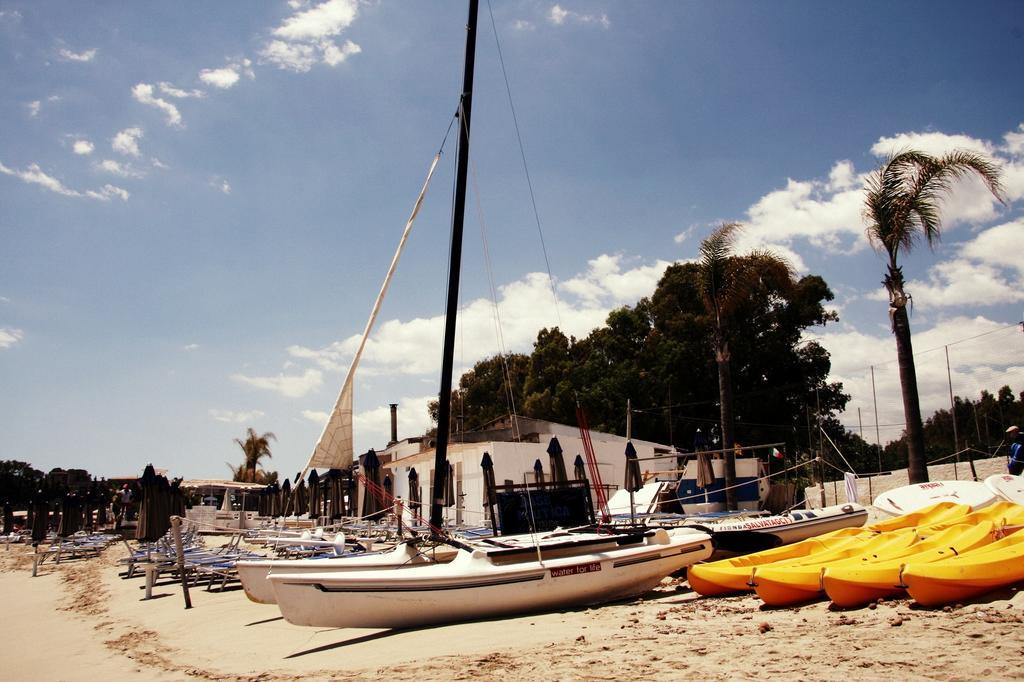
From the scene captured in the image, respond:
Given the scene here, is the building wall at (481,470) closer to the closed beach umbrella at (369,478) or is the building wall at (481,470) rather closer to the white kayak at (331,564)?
the closed beach umbrella at (369,478)

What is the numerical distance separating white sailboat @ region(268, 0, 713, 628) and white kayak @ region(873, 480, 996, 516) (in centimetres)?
530

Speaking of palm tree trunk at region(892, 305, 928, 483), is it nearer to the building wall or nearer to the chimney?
the building wall

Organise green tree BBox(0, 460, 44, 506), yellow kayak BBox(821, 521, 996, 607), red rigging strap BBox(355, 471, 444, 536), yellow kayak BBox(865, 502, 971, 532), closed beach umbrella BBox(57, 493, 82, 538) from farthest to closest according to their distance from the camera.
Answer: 1. green tree BBox(0, 460, 44, 506)
2. closed beach umbrella BBox(57, 493, 82, 538)
3. yellow kayak BBox(865, 502, 971, 532)
4. red rigging strap BBox(355, 471, 444, 536)
5. yellow kayak BBox(821, 521, 996, 607)

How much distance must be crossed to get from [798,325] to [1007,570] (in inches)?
1335

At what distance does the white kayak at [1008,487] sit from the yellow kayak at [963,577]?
266 inches

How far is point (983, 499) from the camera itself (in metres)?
13.4

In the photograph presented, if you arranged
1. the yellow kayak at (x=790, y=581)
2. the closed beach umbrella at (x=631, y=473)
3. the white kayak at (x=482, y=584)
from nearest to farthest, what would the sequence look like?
1. the yellow kayak at (x=790, y=581)
2. the white kayak at (x=482, y=584)
3. the closed beach umbrella at (x=631, y=473)

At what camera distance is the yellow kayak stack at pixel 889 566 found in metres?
6.88

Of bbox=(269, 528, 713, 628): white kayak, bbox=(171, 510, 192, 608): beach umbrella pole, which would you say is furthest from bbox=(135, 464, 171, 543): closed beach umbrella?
bbox=(269, 528, 713, 628): white kayak

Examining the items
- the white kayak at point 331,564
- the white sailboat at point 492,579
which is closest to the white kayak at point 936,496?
the white sailboat at point 492,579

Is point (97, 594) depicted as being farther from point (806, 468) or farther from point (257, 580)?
point (806, 468)

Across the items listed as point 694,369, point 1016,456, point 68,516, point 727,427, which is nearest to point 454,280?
point 727,427

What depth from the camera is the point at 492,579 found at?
9.62m

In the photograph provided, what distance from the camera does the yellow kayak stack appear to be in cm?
688
